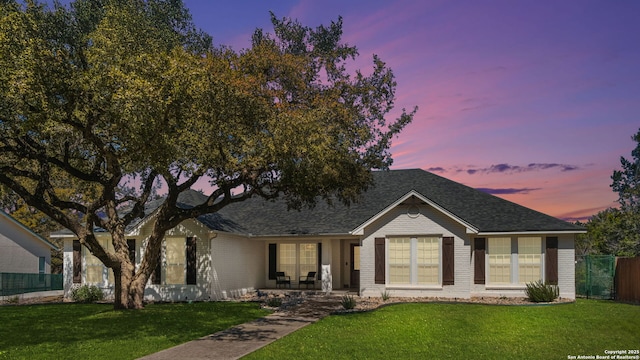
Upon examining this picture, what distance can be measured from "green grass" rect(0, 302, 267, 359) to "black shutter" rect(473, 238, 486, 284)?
10.3 m

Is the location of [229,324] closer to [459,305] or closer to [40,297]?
[459,305]

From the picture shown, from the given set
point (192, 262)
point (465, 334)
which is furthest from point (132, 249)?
point (465, 334)

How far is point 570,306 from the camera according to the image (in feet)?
73.8

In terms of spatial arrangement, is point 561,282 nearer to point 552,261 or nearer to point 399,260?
point 552,261

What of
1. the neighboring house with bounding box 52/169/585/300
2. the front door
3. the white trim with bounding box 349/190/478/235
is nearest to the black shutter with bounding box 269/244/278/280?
the neighboring house with bounding box 52/169/585/300

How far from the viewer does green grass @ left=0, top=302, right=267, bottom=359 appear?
1430cm

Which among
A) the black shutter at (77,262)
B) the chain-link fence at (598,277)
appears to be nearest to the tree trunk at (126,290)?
Answer: the black shutter at (77,262)

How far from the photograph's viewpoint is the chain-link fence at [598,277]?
88.5ft

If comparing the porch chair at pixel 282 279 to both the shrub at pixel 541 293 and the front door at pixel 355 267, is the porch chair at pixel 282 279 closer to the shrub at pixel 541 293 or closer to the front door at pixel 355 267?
the front door at pixel 355 267

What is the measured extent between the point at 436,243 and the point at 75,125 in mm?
16174

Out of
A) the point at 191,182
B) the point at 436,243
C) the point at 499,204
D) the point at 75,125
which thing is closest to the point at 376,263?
the point at 436,243

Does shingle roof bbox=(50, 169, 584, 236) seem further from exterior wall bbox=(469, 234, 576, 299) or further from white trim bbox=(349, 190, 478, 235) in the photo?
exterior wall bbox=(469, 234, 576, 299)

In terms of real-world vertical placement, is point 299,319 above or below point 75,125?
below

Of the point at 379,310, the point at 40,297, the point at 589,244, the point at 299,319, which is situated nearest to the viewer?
the point at 299,319
